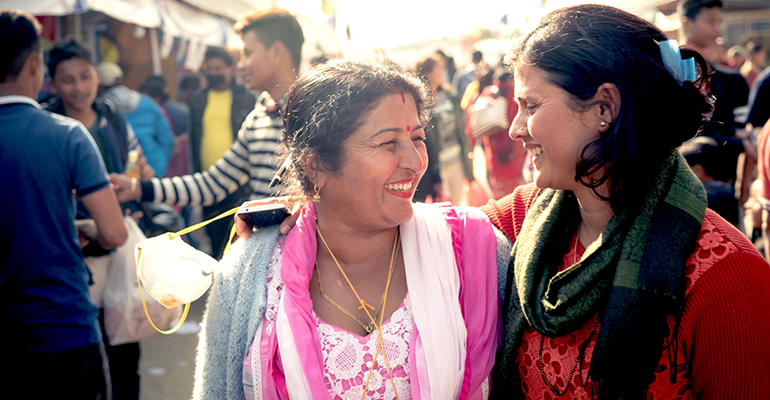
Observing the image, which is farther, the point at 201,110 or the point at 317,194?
the point at 201,110

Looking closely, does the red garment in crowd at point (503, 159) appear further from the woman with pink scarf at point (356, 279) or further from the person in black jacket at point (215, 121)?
the woman with pink scarf at point (356, 279)

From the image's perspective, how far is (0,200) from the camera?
230 cm

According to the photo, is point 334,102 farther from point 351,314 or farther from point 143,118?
point 143,118

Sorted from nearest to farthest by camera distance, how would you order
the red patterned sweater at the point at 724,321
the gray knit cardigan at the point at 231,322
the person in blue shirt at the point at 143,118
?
the red patterned sweater at the point at 724,321 → the gray knit cardigan at the point at 231,322 → the person in blue shirt at the point at 143,118

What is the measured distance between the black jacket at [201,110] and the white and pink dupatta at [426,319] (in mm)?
3557

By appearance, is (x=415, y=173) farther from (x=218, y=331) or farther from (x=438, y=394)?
(x=218, y=331)

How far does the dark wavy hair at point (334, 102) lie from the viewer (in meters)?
1.93

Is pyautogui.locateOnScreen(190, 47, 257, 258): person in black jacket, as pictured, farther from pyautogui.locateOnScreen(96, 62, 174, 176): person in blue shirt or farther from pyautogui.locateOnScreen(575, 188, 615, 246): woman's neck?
pyautogui.locateOnScreen(575, 188, 615, 246): woman's neck

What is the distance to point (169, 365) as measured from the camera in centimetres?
459

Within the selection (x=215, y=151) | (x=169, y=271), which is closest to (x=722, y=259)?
(x=169, y=271)

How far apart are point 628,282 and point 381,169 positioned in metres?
0.84

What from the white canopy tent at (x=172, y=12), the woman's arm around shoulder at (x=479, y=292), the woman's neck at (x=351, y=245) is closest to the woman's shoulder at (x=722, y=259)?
the woman's arm around shoulder at (x=479, y=292)

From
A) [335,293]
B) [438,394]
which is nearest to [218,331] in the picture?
[335,293]

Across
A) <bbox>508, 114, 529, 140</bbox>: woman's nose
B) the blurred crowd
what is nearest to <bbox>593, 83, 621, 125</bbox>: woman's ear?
the blurred crowd
